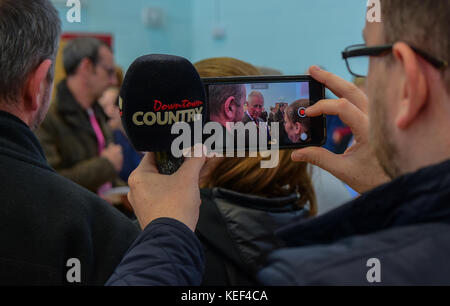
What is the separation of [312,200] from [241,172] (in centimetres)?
22

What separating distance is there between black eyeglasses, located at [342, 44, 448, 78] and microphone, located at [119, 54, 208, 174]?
23cm

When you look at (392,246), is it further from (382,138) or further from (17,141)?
(17,141)

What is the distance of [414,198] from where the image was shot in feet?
1.64

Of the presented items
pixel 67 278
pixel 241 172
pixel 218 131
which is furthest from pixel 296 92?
pixel 67 278

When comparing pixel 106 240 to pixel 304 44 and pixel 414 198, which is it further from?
pixel 304 44

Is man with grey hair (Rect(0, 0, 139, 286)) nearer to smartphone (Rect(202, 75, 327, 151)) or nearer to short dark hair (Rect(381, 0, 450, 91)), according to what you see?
smartphone (Rect(202, 75, 327, 151))

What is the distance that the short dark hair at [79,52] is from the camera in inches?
87.7

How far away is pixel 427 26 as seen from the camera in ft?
1.75

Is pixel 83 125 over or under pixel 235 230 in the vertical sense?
over

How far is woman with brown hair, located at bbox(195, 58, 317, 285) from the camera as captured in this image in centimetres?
96

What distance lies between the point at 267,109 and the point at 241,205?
278 millimetres

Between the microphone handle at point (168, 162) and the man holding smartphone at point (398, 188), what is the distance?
0.16 metres

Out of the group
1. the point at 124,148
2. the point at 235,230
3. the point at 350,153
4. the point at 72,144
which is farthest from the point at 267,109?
the point at 124,148

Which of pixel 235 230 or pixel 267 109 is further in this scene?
pixel 235 230
